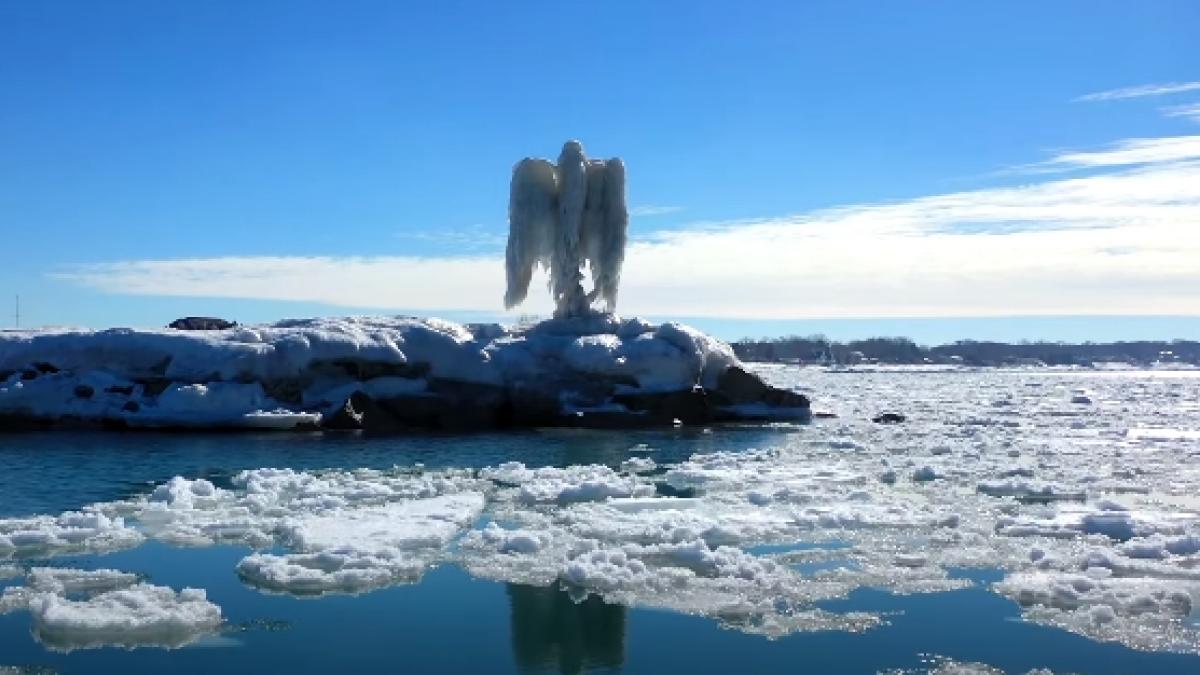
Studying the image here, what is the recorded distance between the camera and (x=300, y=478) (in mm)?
17109

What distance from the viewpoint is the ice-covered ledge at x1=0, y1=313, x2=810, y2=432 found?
28.0m

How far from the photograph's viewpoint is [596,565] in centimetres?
1091

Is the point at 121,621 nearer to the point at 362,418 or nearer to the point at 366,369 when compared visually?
the point at 362,418

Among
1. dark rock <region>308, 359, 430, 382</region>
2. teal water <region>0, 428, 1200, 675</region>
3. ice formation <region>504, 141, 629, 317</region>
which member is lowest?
teal water <region>0, 428, 1200, 675</region>

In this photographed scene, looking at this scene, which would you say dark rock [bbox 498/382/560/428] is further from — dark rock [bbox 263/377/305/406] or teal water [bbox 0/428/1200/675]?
teal water [bbox 0/428/1200/675]

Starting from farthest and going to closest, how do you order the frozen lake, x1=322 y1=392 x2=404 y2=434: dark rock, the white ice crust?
x1=322 y1=392 x2=404 y2=434: dark rock, the white ice crust, the frozen lake

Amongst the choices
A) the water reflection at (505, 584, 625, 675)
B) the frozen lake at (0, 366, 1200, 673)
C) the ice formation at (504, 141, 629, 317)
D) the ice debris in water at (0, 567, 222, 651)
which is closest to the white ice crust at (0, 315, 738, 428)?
the ice formation at (504, 141, 629, 317)

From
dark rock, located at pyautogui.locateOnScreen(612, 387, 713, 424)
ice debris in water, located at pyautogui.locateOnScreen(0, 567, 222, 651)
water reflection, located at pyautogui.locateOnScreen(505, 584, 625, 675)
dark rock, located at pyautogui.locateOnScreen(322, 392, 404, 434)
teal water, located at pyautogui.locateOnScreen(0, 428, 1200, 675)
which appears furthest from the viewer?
dark rock, located at pyautogui.locateOnScreen(612, 387, 713, 424)

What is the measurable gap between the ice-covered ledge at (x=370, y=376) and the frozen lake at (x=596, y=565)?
6.60 meters

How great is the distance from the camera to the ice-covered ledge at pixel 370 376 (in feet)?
92.0

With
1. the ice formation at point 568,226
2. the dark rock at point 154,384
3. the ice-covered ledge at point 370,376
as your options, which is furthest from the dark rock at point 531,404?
the dark rock at point 154,384

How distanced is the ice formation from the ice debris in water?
25.1m

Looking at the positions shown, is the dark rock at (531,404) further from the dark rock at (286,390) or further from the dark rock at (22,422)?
the dark rock at (22,422)

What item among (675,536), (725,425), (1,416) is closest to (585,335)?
(725,425)
